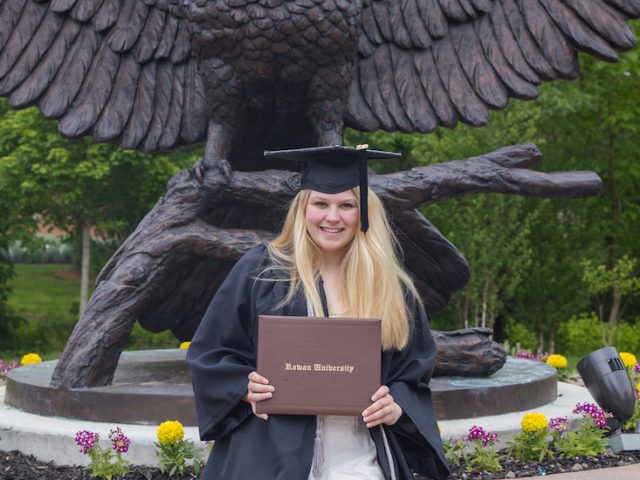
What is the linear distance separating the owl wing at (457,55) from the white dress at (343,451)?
3497mm

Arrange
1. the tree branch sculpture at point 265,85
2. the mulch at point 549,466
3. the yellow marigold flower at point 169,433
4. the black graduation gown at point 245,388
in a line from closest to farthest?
the black graduation gown at point 245,388 < the yellow marigold flower at point 169,433 < the mulch at point 549,466 < the tree branch sculpture at point 265,85

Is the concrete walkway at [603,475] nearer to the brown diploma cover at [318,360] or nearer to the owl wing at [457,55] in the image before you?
the brown diploma cover at [318,360]

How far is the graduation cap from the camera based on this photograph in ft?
9.80

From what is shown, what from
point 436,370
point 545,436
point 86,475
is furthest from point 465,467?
point 86,475

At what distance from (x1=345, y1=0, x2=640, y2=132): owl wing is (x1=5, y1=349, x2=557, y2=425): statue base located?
166cm

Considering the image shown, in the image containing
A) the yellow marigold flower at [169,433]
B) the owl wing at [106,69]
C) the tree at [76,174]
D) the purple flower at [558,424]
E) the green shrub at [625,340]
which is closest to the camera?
the yellow marigold flower at [169,433]

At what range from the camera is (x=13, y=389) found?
546cm

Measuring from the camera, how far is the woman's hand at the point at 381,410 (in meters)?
2.74

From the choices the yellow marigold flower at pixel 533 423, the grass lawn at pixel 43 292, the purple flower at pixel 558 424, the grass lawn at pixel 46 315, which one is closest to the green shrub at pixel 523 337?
the grass lawn at pixel 46 315

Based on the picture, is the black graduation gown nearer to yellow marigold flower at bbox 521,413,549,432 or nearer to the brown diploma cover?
the brown diploma cover

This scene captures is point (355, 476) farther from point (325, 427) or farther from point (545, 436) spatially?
point (545, 436)

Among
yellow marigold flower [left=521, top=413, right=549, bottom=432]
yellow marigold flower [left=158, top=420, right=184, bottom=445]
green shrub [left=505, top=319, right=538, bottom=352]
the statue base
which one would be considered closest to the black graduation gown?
yellow marigold flower [left=158, top=420, right=184, bottom=445]

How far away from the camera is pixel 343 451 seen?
2.85 metres

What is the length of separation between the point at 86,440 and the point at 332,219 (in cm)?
214
